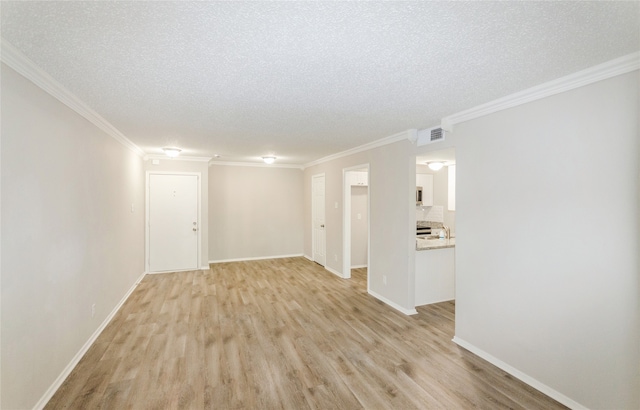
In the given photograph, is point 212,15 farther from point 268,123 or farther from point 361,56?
point 268,123

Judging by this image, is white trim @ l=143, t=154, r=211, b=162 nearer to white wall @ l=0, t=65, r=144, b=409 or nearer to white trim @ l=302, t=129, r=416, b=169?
white wall @ l=0, t=65, r=144, b=409

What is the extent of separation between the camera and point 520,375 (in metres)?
2.46

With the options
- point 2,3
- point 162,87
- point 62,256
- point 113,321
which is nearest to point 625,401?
point 162,87

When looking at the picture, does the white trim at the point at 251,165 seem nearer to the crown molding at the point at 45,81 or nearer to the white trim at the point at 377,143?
the white trim at the point at 377,143

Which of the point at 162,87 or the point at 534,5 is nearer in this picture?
the point at 534,5

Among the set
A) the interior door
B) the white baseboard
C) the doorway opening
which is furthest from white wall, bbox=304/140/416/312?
the interior door

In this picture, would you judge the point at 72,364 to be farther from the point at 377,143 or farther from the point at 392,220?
the point at 377,143

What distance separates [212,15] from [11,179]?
1.59m

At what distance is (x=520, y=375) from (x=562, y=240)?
123cm

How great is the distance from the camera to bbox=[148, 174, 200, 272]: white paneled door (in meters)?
5.85

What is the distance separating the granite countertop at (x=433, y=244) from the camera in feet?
13.2

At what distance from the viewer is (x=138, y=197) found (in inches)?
206

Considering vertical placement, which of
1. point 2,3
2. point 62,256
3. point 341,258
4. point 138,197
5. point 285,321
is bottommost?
point 285,321

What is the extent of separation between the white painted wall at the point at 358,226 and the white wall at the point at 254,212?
5.83 ft
